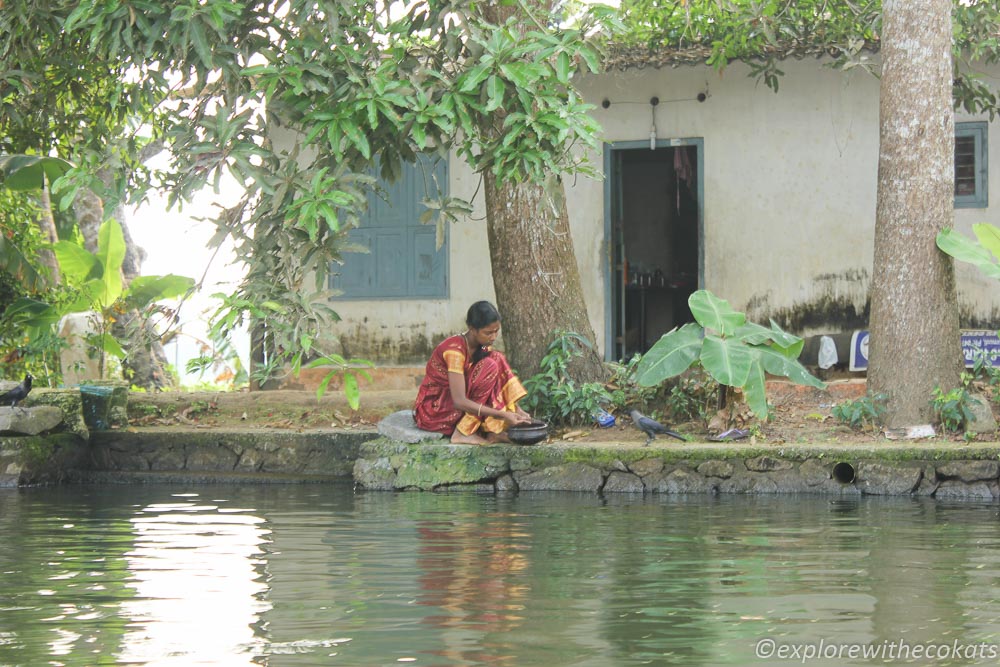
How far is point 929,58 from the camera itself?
1001 centimetres

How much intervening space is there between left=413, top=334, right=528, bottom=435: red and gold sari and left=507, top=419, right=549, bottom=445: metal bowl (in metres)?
0.23

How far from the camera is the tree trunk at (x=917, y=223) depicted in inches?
392

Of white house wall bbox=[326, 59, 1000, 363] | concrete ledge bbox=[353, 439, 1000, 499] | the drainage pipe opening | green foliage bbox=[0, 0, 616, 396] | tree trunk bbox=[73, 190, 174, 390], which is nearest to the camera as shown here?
green foliage bbox=[0, 0, 616, 396]

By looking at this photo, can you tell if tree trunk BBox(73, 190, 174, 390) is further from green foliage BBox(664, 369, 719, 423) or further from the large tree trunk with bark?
green foliage BBox(664, 369, 719, 423)

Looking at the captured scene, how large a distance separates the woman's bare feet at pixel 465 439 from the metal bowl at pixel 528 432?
0.29m

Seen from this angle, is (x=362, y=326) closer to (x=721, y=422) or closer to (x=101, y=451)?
(x=101, y=451)

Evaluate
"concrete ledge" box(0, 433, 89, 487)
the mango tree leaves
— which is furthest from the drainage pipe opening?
the mango tree leaves

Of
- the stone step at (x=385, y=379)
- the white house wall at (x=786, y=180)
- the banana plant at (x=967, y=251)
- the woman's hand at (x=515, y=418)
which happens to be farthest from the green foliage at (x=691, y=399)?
the stone step at (x=385, y=379)

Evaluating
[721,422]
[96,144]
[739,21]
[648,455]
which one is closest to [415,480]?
[648,455]

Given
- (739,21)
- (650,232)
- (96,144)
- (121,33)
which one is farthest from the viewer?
(650,232)

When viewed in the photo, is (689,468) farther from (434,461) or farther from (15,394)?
(15,394)

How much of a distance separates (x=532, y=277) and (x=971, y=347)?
434cm

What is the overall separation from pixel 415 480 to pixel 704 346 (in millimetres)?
2533

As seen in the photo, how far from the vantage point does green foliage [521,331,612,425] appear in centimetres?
1060
